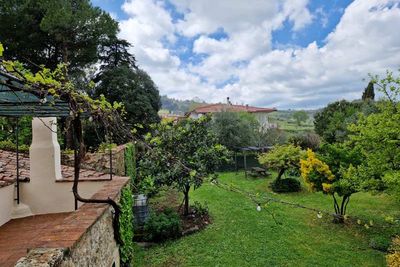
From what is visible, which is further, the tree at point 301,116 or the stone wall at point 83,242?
the tree at point 301,116

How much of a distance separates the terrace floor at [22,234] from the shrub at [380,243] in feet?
27.0

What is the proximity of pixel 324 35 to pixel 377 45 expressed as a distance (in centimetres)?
511

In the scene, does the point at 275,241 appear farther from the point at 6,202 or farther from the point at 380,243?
the point at 6,202

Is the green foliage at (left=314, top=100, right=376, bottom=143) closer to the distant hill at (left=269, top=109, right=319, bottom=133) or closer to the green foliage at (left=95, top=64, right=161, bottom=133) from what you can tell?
the distant hill at (left=269, top=109, right=319, bottom=133)

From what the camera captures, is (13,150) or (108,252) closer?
(108,252)

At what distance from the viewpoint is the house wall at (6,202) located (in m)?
4.70

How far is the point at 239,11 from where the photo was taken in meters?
9.98

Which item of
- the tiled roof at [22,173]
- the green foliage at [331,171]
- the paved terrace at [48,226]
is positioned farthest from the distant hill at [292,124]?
the paved terrace at [48,226]

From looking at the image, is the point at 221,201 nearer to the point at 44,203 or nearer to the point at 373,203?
the point at 373,203

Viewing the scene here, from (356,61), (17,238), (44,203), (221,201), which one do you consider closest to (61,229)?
(17,238)

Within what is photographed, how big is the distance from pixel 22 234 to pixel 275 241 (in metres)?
6.78

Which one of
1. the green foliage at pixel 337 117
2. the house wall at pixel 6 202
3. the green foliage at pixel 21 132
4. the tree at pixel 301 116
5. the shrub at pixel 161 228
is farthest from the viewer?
the tree at pixel 301 116

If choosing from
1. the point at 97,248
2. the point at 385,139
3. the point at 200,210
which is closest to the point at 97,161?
the point at 200,210

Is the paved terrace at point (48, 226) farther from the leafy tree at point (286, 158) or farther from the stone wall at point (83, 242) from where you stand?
the leafy tree at point (286, 158)
